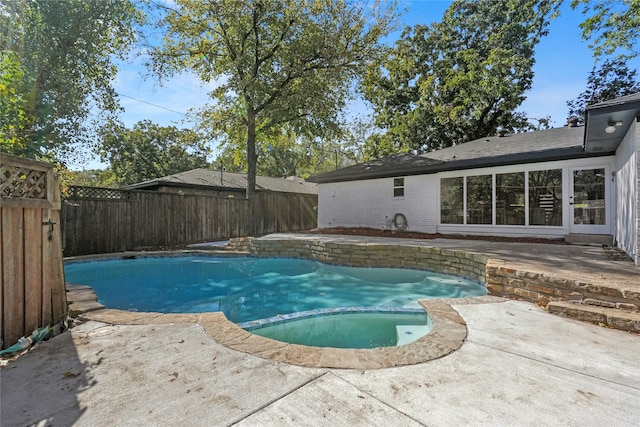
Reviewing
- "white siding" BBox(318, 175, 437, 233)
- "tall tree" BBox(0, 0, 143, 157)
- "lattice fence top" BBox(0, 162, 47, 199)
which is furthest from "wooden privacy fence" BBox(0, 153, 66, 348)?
"white siding" BBox(318, 175, 437, 233)

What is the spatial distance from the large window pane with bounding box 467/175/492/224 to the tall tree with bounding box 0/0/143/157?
37.4 ft

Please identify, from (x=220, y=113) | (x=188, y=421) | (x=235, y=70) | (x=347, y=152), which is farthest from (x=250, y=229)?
(x=347, y=152)

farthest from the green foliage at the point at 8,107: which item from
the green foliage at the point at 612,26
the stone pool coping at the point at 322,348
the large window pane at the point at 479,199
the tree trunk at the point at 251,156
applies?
the green foliage at the point at 612,26

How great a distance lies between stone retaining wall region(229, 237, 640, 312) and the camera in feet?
11.4

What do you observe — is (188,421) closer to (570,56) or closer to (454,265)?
(454,265)

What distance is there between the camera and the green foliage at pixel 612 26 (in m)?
10.3

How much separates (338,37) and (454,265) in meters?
9.96

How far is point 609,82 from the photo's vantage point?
606 inches

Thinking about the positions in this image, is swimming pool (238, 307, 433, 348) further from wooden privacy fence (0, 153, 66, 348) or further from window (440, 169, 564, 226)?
window (440, 169, 564, 226)

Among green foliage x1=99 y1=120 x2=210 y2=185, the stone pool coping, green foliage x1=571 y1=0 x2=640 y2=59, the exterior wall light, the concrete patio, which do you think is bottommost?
the concrete patio

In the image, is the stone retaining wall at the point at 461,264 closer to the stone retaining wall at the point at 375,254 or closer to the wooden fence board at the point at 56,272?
the stone retaining wall at the point at 375,254

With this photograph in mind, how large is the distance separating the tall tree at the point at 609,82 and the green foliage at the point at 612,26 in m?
4.01

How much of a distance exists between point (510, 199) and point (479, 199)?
0.86m

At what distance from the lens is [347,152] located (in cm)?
3012
